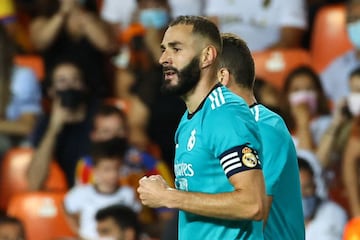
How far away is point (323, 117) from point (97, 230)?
1.86 meters

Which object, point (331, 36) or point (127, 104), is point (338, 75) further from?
point (127, 104)

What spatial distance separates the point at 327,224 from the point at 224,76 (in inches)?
110

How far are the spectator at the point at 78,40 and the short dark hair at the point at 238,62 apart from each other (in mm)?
3818

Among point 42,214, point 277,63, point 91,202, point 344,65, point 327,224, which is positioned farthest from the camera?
point 277,63

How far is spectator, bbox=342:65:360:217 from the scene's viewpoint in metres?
7.74

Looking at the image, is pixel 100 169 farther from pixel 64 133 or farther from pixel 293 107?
pixel 293 107

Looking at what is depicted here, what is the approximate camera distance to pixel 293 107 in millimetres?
8352

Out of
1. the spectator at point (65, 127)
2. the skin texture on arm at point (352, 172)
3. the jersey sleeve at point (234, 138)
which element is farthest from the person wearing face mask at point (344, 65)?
the jersey sleeve at point (234, 138)

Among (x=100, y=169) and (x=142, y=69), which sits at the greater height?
(x=142, y=69)

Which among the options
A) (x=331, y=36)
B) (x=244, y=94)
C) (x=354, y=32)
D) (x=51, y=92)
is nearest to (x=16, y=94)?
(x=51, y=92)

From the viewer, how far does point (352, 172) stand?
7.80m

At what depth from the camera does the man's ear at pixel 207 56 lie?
173 inches

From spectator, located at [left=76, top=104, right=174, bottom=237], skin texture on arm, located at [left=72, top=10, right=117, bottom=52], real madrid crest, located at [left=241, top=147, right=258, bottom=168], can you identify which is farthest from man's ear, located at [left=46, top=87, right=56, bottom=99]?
real madrid crest, located at [left=241, top=147, right=258, bottom=168]

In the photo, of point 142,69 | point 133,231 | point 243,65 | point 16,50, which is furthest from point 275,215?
point 16,50
